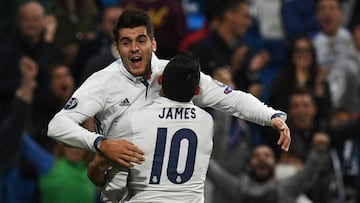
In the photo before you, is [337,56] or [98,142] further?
[337,56]

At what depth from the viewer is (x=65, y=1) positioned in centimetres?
1335

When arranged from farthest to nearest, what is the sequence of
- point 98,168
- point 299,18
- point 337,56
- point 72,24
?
point 299,18 → point 72,24 → point 337,56 → point 98,168

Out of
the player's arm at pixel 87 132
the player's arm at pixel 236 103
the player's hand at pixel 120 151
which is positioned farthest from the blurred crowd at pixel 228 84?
the player's hand at pixel 120 151

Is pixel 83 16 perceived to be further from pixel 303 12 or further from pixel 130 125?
pixel 130 125

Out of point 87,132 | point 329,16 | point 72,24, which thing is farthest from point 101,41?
point 87,132

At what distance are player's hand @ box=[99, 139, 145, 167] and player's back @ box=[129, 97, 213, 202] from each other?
0.30 m

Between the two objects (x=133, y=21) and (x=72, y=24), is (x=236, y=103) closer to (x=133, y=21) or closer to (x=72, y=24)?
(x=133, y=21)

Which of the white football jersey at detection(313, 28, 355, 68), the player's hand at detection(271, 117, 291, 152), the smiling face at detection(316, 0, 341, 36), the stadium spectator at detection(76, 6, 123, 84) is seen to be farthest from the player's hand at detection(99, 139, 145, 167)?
the smiling face at detection(316, 0, 341, 36)

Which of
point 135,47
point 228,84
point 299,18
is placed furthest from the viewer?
point 299,18

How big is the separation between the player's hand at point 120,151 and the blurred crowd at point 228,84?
3040 mm

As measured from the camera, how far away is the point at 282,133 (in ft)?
26.4

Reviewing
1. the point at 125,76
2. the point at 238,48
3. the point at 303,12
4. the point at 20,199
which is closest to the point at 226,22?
the point at 238,48

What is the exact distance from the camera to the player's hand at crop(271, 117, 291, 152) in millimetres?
8031

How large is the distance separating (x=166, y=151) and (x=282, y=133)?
2.50ft
